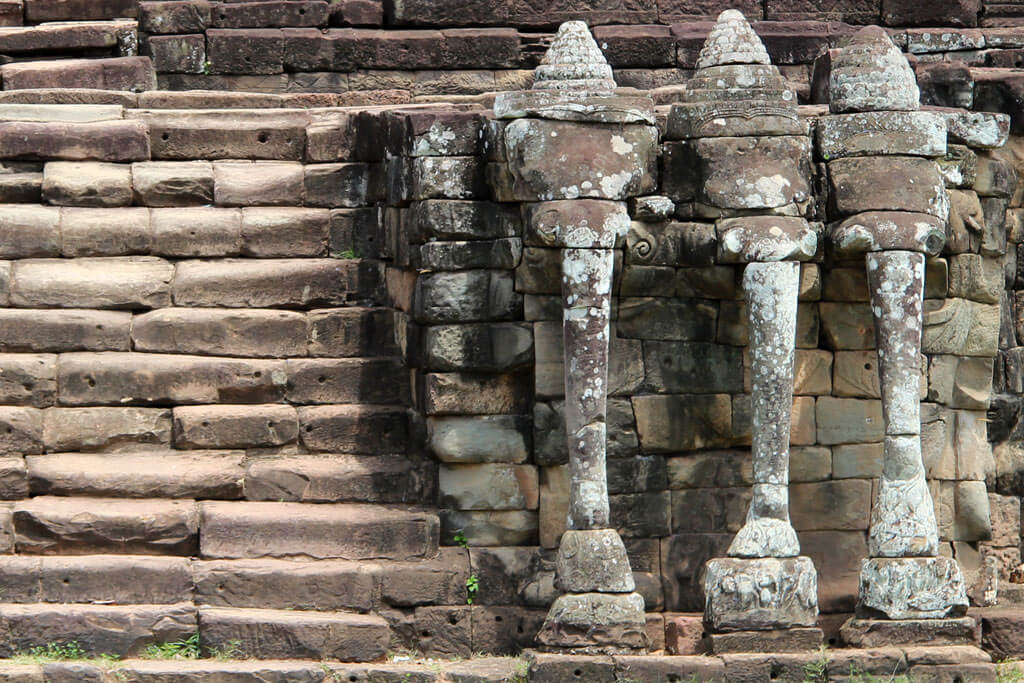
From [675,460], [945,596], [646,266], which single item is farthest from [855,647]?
[646,266]

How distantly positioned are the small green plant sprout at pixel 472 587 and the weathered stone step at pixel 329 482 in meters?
0.75

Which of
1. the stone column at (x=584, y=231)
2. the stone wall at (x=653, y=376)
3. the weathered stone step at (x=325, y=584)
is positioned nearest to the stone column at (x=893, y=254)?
the stone wall at (x=653, y=376)

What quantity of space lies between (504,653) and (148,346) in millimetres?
3081

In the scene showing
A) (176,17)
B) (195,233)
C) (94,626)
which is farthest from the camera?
(176,17)

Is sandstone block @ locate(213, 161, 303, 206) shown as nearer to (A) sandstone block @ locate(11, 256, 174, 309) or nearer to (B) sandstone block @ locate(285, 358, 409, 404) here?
(A) sandstone block @ locate(11, 256, 174, 309)

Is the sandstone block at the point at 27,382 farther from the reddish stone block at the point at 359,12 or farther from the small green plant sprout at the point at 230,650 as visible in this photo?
the reddish stone block at the point at 359,12

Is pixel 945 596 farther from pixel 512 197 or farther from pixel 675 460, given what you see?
pixel 512 197

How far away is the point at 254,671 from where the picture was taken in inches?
507

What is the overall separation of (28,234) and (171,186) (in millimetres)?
1015

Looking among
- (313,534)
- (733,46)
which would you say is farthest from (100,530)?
(733,46)

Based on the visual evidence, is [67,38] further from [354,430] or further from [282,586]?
[282,586]

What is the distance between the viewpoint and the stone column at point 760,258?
13234mm

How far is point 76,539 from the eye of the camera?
13.6 m

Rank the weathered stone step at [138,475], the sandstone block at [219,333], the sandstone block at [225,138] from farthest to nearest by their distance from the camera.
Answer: the sandstone block at [225,138], the sandstone block at [219,333], the weathered stone step at [138,475]
